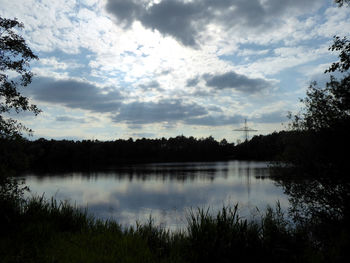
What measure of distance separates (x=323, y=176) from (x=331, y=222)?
170cm

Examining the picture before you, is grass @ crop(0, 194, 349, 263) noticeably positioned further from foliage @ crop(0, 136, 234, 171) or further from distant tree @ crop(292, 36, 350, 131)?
foliage @ crop(0, 136, 234, 171)

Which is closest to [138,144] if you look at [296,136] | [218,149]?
[218,149]

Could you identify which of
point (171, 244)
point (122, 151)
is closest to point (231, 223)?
point (171, 244)

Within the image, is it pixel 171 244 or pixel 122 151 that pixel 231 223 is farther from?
pixel 122 151

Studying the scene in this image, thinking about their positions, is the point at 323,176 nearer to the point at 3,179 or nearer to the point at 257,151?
the point at 3,179

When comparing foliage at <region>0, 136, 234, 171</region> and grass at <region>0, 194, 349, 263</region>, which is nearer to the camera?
grass at <region>0, 194, 349, 263</region>

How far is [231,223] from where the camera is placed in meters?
6.43

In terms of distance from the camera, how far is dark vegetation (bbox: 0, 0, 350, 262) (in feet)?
18.7

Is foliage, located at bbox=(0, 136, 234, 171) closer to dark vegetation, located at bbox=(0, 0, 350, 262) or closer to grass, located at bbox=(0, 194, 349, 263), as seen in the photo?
dark vegetation, located at bbox=(0, 0, 350, 262)

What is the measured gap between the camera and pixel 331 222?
9.54 meters

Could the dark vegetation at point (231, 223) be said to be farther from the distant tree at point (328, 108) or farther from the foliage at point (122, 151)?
the foliage at point (122, 151)

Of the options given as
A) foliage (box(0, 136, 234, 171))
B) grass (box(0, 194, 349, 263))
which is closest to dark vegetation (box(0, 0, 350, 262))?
grass (box(0, 194, 349, 263))

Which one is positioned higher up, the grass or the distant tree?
the distant tree

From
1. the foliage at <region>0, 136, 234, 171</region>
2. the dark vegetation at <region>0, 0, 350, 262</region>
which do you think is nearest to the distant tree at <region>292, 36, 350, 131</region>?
the dark vegetation at <region>0, 0, 350, 262</region>
